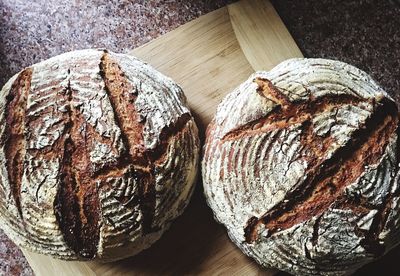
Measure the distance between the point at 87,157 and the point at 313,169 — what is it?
537 mm

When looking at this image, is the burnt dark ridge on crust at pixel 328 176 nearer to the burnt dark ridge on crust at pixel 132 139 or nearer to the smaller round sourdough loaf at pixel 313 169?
the smaller round sourdough loaf at pixel 313 169

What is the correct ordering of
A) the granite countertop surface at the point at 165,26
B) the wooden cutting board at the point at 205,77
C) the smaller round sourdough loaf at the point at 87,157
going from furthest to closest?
the granite countertop surface at the point at 165,26, the wooden cutting board at the point at 205,77, the smaller round sourdough loaf at the point at 87,157

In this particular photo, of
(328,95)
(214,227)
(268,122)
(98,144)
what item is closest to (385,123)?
(328,95)

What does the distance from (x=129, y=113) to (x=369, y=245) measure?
67cm

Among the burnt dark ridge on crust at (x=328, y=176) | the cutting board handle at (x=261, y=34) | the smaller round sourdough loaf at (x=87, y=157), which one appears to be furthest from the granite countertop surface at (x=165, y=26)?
the burnt dark ridge on crust at (x=328, y=176)

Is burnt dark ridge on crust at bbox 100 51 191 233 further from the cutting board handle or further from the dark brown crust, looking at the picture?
the cutting board handle

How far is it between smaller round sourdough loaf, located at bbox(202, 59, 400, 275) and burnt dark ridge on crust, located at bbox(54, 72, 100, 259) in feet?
1.07

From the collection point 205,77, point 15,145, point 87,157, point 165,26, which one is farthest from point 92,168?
point 165,26

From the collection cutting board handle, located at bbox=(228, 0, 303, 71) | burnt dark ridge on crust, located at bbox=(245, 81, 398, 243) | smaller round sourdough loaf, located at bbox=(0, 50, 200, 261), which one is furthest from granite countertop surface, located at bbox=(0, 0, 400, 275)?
burnt dark ridge on crust, located at bbox=(245, 81, 398, 243)

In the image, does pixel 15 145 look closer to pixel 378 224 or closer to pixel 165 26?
pixel 165 26

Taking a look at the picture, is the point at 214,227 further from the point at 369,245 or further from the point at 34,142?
the point at 34,142

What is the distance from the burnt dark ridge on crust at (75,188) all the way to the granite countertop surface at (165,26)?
1.56 ft

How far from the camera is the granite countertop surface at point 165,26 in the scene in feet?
6.29

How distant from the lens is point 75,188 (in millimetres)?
1477
